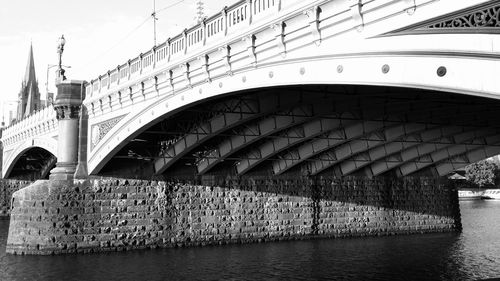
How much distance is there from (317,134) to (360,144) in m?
4.92

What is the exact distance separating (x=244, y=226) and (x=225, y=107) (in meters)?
9.30

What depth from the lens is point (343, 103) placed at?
2248 cm

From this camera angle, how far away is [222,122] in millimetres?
23734

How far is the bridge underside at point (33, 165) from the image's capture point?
50.4 metres

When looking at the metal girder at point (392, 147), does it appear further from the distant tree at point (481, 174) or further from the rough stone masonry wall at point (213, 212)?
the distant tree at point (481, 174)

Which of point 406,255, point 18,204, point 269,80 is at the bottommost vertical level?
point 406,255

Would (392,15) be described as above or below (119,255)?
above

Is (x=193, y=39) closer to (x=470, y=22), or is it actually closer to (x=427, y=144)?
(x=470, y=22)

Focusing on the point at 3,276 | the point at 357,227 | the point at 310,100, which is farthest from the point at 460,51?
the point at 357,227

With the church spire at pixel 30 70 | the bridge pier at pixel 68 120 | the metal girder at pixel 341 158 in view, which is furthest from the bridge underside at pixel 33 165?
the church spire at pixel 30 70

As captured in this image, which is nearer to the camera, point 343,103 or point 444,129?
point 343,103

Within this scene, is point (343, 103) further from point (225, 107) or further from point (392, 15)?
point (392, 15)

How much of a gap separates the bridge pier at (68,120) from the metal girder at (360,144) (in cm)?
1320

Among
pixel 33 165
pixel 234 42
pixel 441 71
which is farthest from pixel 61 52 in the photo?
pixel 33 165
